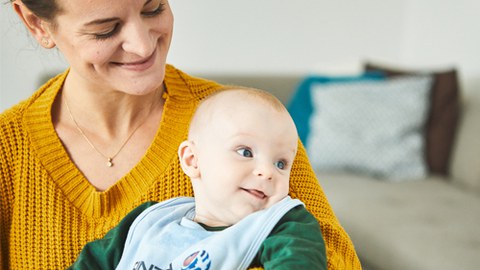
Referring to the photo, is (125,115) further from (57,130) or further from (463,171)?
(463,171)

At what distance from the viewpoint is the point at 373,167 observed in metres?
3.38

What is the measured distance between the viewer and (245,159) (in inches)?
46.5

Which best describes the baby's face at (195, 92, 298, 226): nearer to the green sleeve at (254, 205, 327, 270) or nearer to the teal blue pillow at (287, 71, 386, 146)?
the green sleeve at (254, 205, 327, 270)

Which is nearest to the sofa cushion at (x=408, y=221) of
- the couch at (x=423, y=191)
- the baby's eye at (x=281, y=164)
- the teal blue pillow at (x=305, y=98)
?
the couch at (x=423, y=191)

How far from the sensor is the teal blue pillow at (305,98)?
11.7 feet

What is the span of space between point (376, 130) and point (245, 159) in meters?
2.29

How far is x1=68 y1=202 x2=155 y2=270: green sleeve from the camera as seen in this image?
1.31 m

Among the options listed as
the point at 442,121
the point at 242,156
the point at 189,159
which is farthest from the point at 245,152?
the point at 442,121

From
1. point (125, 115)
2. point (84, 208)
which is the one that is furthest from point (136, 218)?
point (125, 115)

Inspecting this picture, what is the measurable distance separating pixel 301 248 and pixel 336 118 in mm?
2397

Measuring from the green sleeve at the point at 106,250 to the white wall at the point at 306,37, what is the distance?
226 centimetres

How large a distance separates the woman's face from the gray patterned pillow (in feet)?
6.99

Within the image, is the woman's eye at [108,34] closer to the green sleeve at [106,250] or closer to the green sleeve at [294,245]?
the green sleeve at [106,250]

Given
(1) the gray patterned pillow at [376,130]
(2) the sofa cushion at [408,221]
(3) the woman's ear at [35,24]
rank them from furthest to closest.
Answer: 1. (1) the gray patterned pillow at [376,130]
2. (2) the sofa cushion at [408,221]
3. (3) the woman's ear at [35,24]
